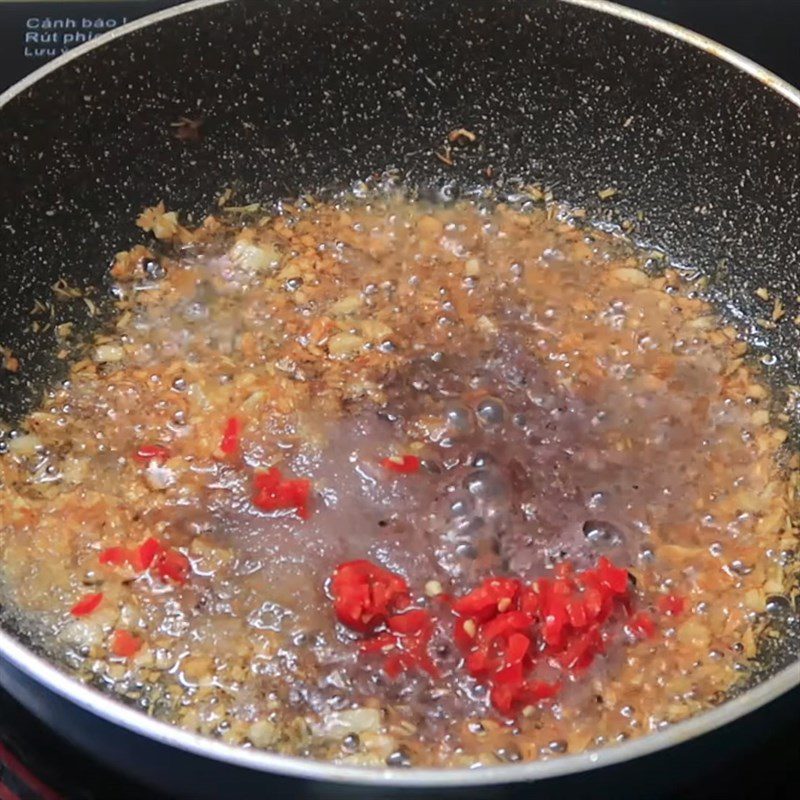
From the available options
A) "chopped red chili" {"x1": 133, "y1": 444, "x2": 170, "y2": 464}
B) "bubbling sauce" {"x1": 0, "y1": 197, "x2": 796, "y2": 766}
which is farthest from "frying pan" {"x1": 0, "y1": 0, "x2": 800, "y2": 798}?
"chopped red chili" {"x1": 133, "y1": 444, "x2": 170, "y2": 464}

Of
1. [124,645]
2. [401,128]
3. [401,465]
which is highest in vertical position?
[401,128]

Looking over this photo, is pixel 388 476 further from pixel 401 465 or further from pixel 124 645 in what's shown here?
pixel 124 645

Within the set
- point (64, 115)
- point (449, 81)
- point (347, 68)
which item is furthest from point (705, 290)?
point (64, 115)

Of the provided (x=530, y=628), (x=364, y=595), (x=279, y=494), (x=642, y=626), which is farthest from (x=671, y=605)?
(x=279, y=494)

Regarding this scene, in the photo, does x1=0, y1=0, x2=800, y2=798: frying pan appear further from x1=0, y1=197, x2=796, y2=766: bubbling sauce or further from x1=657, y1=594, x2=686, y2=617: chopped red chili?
x1=657, y1=594, x2=686, y2=617: chopped red chili

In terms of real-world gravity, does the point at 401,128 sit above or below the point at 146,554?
above

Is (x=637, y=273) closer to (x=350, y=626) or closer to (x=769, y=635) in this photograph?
(x=769, y=635)
